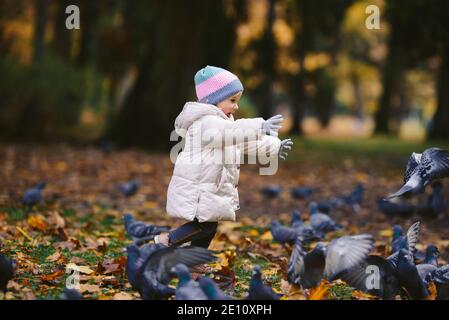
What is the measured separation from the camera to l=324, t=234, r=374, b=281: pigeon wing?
3799mm

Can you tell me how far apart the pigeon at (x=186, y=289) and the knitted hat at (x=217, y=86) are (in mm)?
1354

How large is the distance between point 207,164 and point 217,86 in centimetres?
51

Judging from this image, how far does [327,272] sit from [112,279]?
4.63 feet

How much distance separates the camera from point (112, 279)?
449 cm

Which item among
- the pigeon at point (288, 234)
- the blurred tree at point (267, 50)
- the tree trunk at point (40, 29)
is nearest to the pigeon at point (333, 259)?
the pigeon at point (288, 234)

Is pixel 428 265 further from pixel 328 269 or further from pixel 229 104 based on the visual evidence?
pixel 229 104

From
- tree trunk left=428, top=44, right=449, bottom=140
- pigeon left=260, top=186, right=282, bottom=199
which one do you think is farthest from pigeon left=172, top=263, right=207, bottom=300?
tree trunk left=428, top=44, right=449, bottom=140

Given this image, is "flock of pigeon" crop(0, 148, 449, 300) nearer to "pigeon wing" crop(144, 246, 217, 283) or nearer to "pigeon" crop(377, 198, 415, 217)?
"pigeon wing" crop(144, 246, 217, 283)

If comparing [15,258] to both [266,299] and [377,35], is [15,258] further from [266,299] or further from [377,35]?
[377,35]

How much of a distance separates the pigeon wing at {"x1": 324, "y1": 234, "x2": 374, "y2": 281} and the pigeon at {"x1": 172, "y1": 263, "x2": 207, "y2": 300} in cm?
74

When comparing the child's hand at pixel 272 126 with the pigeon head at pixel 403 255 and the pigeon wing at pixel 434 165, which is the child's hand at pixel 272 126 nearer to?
the pigeon wing at pixel 434 165

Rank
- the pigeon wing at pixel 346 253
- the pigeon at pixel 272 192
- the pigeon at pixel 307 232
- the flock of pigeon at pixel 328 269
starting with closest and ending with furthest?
1. the flock of pigeon at pixel 328 269
2. the pigeon wing at pixel 346 253
3. the pigeon at pixel 307 232
4. the pigeon at pixel 272 192

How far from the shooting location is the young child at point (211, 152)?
14.8ft

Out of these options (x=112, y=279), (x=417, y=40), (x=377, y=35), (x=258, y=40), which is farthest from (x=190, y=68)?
(x=377, y=35)
